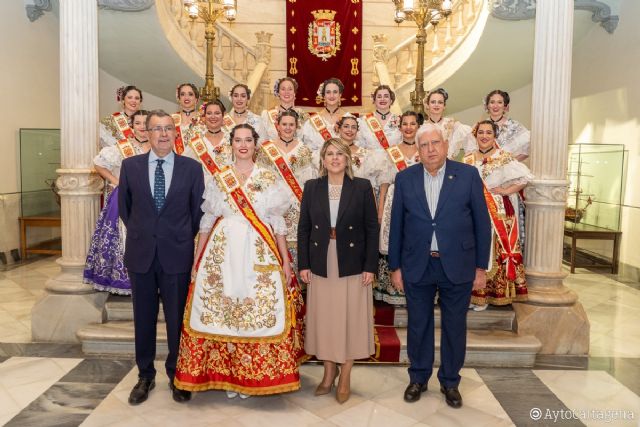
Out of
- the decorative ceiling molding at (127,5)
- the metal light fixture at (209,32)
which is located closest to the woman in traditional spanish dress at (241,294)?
the metal light fixture at (209,32)

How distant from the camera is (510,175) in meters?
4.05

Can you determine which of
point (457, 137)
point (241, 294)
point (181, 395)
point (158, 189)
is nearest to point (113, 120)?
point (158, 189)

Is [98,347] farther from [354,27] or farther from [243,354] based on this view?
[354,27]

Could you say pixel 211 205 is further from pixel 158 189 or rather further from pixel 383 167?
pixel 383 167

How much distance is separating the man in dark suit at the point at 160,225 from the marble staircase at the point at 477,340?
0.83 m

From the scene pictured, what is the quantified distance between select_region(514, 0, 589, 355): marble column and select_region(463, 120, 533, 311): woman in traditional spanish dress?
154 millimetres

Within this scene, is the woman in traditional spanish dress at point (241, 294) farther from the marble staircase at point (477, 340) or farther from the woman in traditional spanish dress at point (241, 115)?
the woman in traditional spanish dress at point (241, 115)

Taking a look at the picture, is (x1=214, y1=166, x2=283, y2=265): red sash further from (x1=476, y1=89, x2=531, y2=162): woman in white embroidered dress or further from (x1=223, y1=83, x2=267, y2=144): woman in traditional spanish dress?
(x1=476, y1=89, x2=531, y2=162): woman in white embroidered dress

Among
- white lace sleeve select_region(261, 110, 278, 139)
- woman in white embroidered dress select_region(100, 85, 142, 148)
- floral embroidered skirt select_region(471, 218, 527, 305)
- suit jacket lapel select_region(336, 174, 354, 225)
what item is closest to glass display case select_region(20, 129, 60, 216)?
woman in white embroidered dress select_region(100, 85, 142, 148)

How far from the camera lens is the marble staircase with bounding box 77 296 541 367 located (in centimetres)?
389

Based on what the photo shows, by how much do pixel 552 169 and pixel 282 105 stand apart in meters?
2.20

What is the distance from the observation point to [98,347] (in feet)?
13.0

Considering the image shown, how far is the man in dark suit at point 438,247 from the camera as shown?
3.06 meters

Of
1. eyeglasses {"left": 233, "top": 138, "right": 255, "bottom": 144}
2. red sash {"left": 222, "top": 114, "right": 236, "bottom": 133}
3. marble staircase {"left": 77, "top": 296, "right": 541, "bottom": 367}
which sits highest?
red sash {"left": 222, "top": 114, "right": 236, "bottom": 133}
